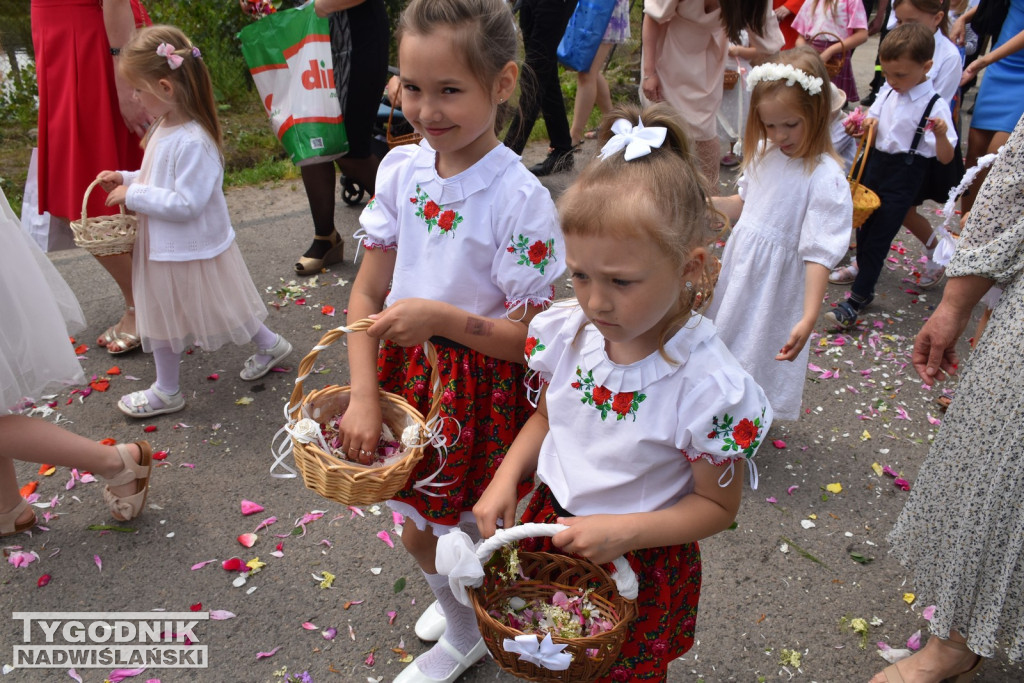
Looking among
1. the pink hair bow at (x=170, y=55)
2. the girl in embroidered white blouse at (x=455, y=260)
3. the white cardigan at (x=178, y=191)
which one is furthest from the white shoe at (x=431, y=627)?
the pink hair bow at (x=170, y=55)

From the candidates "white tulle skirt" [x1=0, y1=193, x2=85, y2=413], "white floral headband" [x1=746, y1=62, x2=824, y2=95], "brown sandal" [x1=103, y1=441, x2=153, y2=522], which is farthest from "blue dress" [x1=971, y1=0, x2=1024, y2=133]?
"white tulle skirt" [x1=0, y1=193, x2=85, y2=413]

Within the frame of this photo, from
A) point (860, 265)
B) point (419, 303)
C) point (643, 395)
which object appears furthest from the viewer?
point (860, 265)

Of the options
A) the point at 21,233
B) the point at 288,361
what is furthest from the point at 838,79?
the point at 21,233

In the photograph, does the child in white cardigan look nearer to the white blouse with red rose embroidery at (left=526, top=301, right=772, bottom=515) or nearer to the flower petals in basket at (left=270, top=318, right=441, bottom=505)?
the flower petals in basket at (left=270, top=318, right=441, bottom=505)

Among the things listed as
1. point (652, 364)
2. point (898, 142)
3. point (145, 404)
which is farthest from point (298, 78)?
point (652, 364)

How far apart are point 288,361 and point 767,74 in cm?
265

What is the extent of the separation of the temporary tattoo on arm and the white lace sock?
83 cm

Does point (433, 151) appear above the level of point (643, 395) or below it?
above

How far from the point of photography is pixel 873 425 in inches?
148

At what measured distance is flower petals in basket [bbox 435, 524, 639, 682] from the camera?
1.52 m

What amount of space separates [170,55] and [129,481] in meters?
1.75

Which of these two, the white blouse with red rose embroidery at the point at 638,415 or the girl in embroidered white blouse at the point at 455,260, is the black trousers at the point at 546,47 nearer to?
the girl in embroidered white blouse at the point at 455,260

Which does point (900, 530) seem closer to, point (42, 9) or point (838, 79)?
point (42, 9)

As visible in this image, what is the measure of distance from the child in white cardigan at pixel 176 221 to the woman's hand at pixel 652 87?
265cm
